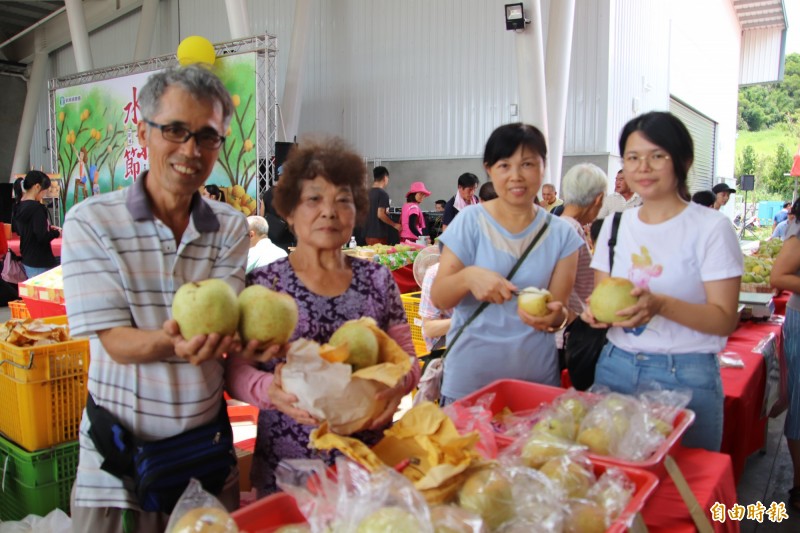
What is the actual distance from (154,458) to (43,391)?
1598 millimetres

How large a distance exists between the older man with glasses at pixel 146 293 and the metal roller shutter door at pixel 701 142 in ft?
60.1

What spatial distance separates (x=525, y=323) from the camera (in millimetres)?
2113

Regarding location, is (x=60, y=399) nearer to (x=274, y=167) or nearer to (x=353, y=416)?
(x=353, y=416)

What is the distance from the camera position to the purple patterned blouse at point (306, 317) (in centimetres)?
170

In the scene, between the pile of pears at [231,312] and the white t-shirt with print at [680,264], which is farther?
the white t-shirt with print at [680,264]

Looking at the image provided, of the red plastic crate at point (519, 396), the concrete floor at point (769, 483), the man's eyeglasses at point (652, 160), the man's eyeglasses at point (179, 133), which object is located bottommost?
the concrete floor at point (769, 483)

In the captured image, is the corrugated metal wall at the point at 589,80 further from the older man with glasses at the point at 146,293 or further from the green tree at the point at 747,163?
the green tree at the point at 747,163

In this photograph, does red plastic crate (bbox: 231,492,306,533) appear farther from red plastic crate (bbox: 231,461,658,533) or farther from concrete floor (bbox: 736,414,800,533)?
concrete floor (bbox: 736,414,800,533)

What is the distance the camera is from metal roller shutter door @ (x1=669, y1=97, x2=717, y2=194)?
18.7 metres

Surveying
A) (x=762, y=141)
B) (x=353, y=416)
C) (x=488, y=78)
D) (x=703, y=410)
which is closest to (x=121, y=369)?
(x=353, y=416)

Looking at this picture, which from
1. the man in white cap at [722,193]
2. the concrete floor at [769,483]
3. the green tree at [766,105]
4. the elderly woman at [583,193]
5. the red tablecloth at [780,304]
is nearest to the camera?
the elderly woman at [583,193]

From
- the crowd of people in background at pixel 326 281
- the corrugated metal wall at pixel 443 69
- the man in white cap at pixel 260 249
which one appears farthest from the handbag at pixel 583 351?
the corrugated metal wall at pixel 443 69

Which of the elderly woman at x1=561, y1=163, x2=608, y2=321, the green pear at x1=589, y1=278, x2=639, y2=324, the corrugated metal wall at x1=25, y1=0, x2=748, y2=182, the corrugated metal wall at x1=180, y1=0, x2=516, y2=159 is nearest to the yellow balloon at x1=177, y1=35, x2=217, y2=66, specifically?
the corrugated metal wall at x1=25, y1=0, x2=748, y2=182

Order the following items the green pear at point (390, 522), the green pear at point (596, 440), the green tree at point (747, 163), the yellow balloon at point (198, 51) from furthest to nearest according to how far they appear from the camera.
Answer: the green tree at point (747, 163) < the yellow balloon at point (198, 51) < the green pear at point (596, 440) < the green pear at point (390, 522)
